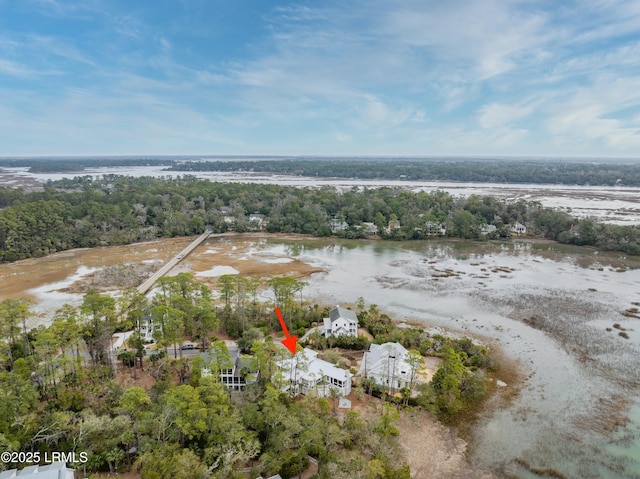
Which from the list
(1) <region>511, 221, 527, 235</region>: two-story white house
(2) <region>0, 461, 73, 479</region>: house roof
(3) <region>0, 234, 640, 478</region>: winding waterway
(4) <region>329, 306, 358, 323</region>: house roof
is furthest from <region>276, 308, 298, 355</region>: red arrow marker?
(1) <region>511, 221, 527, 235</region>: two-story white house

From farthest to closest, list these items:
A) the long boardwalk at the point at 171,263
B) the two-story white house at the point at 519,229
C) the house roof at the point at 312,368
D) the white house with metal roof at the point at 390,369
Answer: the two-story white house at the point at 519,229 < the long boardwalk at the point at 171,263 < the white house with metal roof at the point at 390,369 < the house roof at the point at 312,368

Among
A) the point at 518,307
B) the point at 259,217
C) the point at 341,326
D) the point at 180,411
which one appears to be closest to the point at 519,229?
the point at 518,307

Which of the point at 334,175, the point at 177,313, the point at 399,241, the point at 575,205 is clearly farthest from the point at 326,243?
the point at 334,175

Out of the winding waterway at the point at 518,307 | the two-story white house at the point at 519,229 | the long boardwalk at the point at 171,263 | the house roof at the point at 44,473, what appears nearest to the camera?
the house roof at the point at 44,473

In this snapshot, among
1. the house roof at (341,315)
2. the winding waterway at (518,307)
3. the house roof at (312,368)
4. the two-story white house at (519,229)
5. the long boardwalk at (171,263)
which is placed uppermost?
the two-story white house at (519,229)

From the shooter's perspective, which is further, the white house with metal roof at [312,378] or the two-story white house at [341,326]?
the two-story white house at [341,326]

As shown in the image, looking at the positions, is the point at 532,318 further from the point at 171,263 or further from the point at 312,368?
Answer: the point at 171,263

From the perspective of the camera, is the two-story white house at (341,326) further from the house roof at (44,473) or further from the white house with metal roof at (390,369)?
the house roof at (44,473)

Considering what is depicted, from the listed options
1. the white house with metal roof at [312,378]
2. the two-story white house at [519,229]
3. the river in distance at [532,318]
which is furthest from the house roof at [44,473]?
the two-story white house at [519,229]
